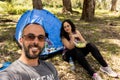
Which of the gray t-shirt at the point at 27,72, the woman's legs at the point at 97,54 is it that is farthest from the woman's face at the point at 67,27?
the gray t-shirt at the point at 27,72

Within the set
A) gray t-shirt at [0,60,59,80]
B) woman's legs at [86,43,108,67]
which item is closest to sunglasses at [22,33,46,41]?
gray t-shirt at [0,60,59,80]

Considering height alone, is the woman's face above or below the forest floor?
above

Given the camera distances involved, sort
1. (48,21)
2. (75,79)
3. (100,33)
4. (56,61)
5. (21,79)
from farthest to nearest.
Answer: (100,33), (48,21), (56,61), (75,79), (21,79)

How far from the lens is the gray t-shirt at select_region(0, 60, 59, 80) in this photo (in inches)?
105

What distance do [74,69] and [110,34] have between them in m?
3.99

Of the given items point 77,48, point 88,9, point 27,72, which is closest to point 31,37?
point 27,72

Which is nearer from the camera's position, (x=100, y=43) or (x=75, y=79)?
(x=75, y=79)

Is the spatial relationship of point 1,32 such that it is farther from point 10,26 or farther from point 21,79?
point 21,79

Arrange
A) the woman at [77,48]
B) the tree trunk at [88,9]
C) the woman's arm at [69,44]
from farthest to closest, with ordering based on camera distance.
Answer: the tree trunk at [88,9], the woman's arm at [69,44], the woman at [77,48]

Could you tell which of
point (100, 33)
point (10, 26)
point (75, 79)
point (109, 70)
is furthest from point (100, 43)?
point (10, 26)

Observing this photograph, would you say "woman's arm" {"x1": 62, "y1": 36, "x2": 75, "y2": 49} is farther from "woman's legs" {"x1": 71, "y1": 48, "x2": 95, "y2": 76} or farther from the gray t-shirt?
the gray t-shirt

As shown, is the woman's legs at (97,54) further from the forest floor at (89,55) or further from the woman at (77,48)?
the forest floor at (89,55)

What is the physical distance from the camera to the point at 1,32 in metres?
9.52

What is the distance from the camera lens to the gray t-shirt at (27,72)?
266 cm
